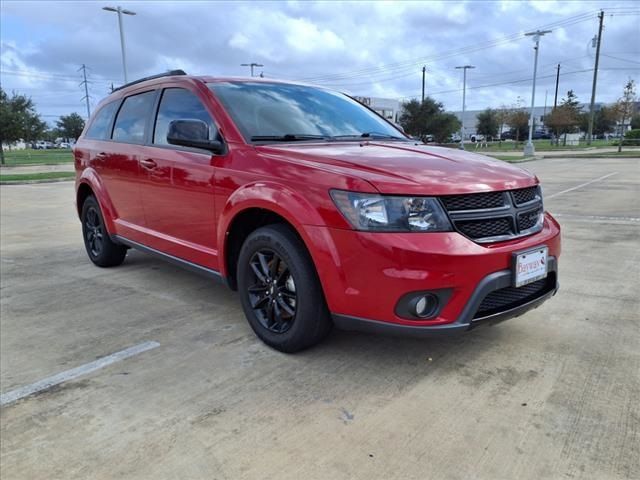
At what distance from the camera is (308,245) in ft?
9.27

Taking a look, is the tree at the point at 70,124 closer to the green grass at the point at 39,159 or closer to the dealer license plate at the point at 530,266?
the green grass at the point at 39,159

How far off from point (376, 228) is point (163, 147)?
2.23 m

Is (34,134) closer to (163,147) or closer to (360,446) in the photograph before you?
(163,147)

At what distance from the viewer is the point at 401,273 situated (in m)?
2.55

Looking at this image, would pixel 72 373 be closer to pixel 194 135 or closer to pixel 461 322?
pixel 194 135

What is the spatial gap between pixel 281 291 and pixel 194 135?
1.20 meters

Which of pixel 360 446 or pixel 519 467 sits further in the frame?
pixel 360 446

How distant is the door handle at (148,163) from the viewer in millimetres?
4137

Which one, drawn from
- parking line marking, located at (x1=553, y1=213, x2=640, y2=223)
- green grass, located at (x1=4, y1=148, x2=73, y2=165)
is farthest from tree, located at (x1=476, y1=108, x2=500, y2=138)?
parking line marking, located at (x1=553, y1=213, x2=640, y2=223)

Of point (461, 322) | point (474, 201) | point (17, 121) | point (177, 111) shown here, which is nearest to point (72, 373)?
point (177, 111)

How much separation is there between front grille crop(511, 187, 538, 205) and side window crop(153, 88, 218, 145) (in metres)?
1.98

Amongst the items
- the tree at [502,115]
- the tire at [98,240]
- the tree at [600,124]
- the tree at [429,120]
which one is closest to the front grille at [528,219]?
the tire at [98,240]

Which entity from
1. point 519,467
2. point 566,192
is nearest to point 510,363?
point 519,467

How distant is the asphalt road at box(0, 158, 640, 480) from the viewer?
7.14 feet
